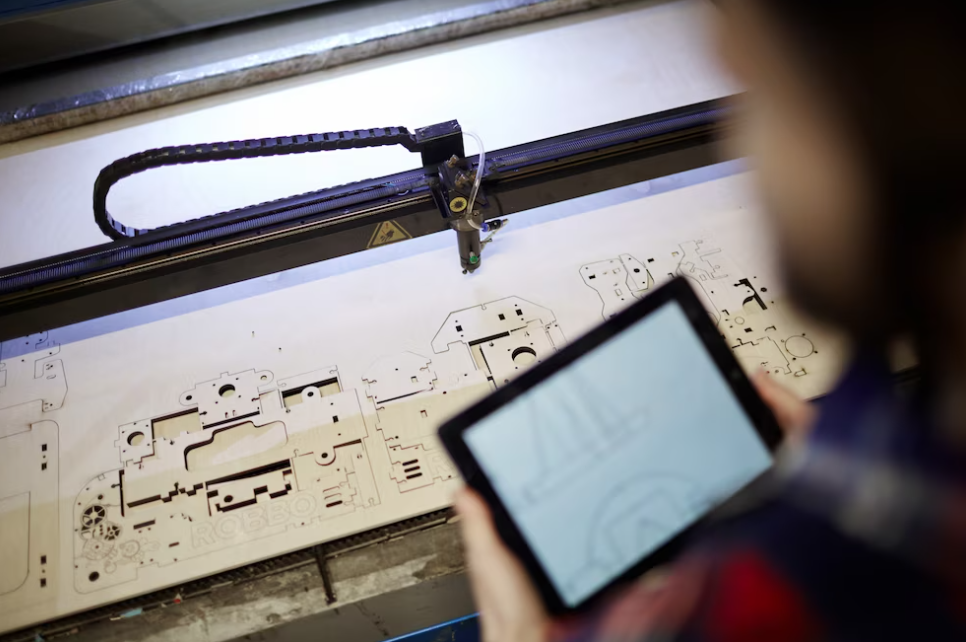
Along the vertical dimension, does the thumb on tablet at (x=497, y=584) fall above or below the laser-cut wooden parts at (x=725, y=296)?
below

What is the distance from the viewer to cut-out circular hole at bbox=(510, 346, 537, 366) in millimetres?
1612

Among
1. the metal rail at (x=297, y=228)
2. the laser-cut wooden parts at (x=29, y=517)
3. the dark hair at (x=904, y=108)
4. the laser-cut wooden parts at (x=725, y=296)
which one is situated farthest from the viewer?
the laser-cut wooden parts at (x=725, y=296)

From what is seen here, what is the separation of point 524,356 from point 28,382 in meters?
1.15

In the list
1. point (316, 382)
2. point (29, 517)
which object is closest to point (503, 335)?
point (316, 382)

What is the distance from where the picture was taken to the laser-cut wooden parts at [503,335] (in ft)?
5.28

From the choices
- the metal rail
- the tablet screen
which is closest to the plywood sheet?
the metal rail

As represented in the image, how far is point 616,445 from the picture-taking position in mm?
1043

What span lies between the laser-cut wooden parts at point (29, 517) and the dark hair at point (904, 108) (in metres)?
1.53

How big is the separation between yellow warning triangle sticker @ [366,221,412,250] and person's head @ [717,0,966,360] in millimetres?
1020

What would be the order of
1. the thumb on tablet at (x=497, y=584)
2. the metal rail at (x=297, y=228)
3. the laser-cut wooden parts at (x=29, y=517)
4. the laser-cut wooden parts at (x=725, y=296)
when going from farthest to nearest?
the laser-cut wooden parts at (x=725, y=296) → the metal rail at (x=297, y=228) → the laser-cut wooden parts at (x=29, y=517) → the thumb on tablet at (x=497, y=584)

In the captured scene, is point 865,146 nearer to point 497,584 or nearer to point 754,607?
point 754,607

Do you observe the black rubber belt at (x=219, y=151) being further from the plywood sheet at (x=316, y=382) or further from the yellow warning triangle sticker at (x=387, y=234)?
the plywood sheet at (x=316, y=382)

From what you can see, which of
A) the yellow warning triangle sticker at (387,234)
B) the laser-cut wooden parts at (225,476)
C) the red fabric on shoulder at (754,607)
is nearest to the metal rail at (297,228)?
the yellow warning triangle sticker at (387,234)

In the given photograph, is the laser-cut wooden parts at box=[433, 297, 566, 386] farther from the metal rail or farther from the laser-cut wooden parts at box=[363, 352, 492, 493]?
the metal rail
